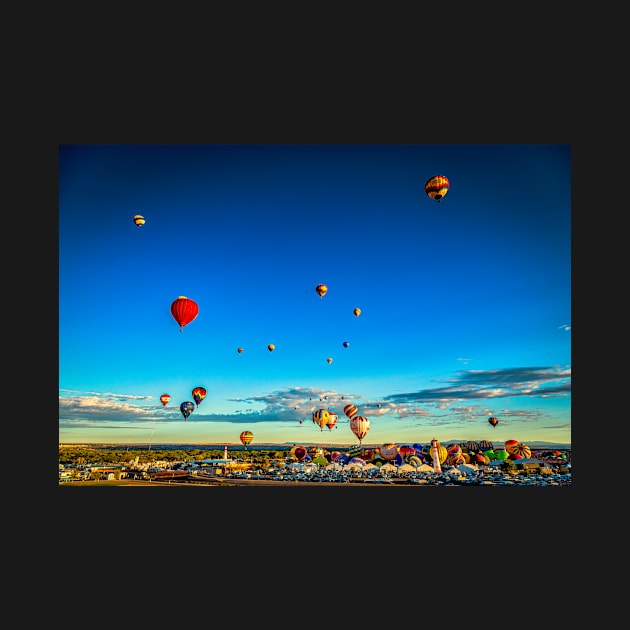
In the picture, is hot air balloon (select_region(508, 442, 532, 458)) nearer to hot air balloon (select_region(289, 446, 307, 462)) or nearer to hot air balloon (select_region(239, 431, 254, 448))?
hot air balloon (select_region(289, 446, 307, 462))

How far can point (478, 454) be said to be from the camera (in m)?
18.3

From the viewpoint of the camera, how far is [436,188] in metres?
12.9

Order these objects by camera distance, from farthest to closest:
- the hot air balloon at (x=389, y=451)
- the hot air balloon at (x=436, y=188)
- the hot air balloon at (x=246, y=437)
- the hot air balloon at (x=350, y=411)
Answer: the hot air balloon at (x=350, y=411), the hot air balloon at (x=246, y=437), the hot air balloon at (x=389, y=451), the hot air balloon at (x=436, y=188)

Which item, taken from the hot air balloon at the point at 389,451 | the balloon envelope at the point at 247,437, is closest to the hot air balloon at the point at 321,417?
the balloon envelope at the point at 247,437

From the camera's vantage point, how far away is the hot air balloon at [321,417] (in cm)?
1980

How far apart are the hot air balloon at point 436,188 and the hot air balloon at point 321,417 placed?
10056mm

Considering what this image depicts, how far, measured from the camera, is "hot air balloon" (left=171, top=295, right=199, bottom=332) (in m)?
14.2

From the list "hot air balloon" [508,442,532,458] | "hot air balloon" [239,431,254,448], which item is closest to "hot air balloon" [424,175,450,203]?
"hot air balloon" [508,442,532,458]

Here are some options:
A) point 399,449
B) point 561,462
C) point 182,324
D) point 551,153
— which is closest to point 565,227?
point 551,153

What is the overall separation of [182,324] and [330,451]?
7926 mm

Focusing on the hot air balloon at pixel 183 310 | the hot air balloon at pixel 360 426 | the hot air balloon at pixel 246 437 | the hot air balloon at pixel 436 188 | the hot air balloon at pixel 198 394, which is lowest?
the hot air balloon at pixel 246 437

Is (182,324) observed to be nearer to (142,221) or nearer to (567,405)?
(142,221)

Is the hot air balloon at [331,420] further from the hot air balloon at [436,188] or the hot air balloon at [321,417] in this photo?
the hot air balloon at [436,188]

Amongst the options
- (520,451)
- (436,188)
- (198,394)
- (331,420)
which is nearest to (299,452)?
(331,420)
